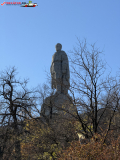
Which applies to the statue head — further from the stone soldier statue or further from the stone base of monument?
the stone base of monument

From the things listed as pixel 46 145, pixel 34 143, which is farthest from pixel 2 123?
pixel 46 145

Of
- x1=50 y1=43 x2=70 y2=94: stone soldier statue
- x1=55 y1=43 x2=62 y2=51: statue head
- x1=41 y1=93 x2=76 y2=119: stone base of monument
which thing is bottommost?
x1=41 y1=93 x2=76 y2=119: stone base of monument

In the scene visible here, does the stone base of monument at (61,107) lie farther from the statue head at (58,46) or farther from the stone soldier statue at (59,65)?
the statue head at (58,46)

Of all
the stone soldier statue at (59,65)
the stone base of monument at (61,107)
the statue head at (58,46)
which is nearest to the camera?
the stone base of monument at (61,107)

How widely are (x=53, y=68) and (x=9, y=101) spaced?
319 inches

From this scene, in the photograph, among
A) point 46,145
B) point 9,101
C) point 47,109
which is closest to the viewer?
point 46,145

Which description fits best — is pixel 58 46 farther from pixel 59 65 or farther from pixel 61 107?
pixel 61 107

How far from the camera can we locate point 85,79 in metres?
10.8

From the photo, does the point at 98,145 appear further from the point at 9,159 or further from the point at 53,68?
the point at 53,68

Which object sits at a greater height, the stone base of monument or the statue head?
the statue head

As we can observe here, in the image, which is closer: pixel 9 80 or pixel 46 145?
pixel 46 145

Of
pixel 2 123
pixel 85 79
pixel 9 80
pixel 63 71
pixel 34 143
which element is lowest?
pixel 34 143

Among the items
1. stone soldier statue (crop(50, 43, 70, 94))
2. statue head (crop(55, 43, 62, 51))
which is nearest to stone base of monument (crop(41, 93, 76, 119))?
stone soldier statue (crop(50, 43, 70, 94))

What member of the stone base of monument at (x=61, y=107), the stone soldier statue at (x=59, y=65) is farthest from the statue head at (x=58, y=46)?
the stone base of monument at (x=61, y=107)
